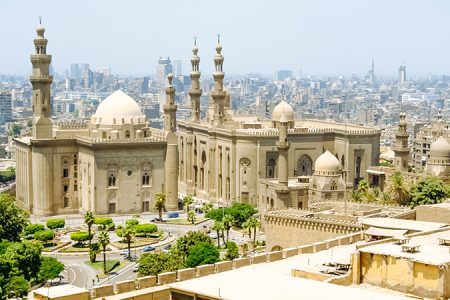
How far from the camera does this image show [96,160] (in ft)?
242

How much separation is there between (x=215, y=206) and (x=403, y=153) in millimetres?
18514

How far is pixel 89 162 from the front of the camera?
7431 cm

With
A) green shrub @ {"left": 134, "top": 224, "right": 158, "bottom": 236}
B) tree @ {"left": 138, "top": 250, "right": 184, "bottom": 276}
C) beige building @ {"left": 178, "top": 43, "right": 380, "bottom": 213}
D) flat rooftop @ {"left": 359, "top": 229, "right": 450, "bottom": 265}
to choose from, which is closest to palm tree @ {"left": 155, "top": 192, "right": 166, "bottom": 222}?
green shrub @ {"left": 134, "top": 224, "right": 158, "bottom": 236}

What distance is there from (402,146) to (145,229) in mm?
24753

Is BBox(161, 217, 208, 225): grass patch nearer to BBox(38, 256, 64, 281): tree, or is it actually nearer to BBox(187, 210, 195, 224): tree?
BBox(187, 210, 195, 224): tree

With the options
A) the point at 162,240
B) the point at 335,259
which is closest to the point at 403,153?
the point at 162,240

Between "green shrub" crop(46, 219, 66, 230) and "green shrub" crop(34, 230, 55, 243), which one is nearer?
"green shrub" crop(34, 230, 55, 243)

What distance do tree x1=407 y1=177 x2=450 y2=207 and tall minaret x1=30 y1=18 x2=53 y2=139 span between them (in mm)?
32756

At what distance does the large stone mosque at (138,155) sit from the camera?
7431 cm

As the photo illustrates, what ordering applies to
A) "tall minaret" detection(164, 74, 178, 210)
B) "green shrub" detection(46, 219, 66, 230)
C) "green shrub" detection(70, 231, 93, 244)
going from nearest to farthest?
1. "green shrub" detection(70, 231, 93, 244)
2. "green shrub" detection(46, 219, 66, 230)
3. "tall minaret" detection(164, 74, 178, 210)

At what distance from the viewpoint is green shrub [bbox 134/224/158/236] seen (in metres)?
65.1

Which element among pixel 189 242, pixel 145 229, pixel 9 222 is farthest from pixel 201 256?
pixel 9 222

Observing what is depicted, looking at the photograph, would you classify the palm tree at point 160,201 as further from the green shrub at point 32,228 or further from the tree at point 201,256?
the tree at point 201,256

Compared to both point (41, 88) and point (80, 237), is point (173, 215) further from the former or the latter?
point (41, 88)
